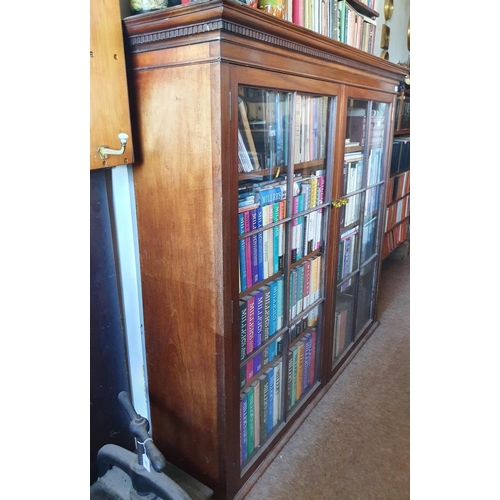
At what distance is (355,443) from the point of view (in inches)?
64.1

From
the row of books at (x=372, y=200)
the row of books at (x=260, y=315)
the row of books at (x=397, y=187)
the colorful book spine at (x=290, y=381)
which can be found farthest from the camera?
the row of books at (x=397, y=187)

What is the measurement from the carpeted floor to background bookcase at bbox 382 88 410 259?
4.00 ft

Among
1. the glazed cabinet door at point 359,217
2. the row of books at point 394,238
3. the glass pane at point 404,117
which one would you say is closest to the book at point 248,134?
the glazed cabinet door at point 359,217

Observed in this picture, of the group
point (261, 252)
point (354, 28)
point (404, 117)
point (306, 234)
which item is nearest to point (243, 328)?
point (261, 252)

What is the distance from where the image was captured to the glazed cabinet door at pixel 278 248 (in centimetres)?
121

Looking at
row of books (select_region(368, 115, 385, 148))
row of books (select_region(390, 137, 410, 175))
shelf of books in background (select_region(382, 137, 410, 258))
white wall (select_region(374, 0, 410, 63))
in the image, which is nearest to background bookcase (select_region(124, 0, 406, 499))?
row of books (select_region(368, 115, 385, 148))

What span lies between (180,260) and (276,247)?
40 centimetres

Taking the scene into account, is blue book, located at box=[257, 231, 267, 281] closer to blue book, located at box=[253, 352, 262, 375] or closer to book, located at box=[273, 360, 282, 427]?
blue book, located at box=[253, 352, 262, 375]

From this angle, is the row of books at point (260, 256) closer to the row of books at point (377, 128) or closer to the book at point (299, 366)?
the book at point (299, 366)

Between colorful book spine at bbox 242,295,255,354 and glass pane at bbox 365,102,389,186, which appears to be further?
glass pane at bbox 365,102,389,186

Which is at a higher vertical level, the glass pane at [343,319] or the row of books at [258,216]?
the row of books at [258,216]

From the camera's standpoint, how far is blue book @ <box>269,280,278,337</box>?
1415 mm

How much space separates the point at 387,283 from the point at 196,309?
2.46 m
